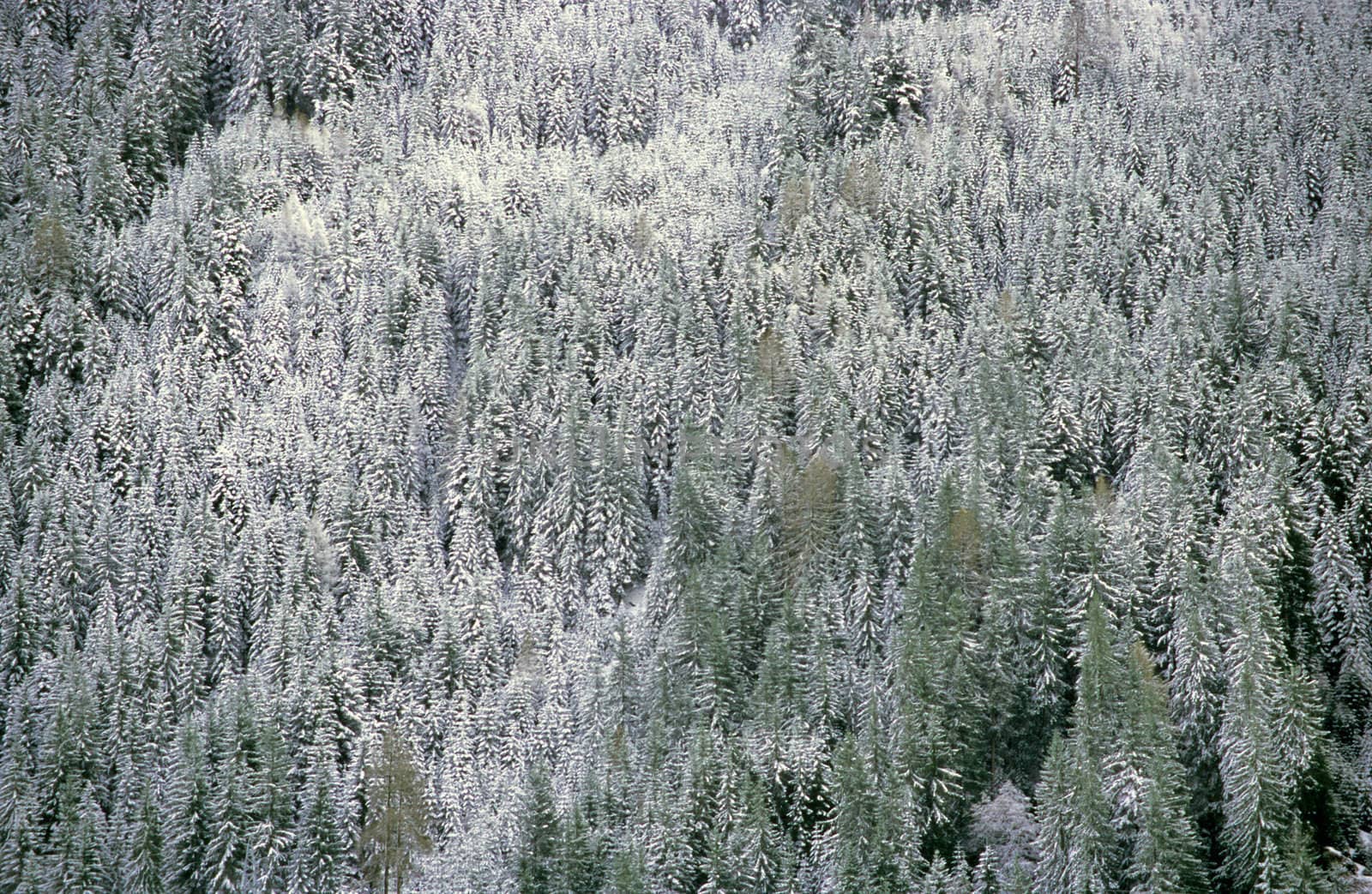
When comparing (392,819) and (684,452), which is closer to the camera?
(392,819)

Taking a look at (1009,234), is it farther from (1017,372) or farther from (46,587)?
(46,587)

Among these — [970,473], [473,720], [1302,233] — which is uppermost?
[1302,233]

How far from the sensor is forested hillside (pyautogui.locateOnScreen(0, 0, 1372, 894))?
179ft

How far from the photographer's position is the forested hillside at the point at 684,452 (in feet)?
179

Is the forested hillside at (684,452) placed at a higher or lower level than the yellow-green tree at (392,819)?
higher

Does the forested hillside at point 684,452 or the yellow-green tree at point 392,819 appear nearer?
the forested hillside at point 684,452

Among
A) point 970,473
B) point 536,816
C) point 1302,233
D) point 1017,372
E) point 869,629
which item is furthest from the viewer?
point 1302,233

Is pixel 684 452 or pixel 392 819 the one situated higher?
pixel 684 452

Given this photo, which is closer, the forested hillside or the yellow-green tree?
the forested hillside

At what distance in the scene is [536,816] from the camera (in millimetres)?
53938

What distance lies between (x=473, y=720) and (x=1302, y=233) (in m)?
69.4

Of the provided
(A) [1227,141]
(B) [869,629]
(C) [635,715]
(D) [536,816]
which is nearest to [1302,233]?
(A) [1227,141]

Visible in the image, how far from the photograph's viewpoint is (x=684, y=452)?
8219 cm

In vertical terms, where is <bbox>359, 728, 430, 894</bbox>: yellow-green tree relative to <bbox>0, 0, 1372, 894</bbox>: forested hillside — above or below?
below
